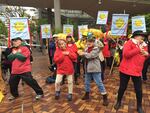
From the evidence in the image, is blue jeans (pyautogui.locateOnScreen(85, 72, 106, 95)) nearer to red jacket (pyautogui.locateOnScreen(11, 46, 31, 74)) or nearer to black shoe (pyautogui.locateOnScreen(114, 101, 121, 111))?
black shoe (pyautogui.locateOnScreen(114, 101, 121, 111))

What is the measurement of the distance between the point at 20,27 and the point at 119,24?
3649mm

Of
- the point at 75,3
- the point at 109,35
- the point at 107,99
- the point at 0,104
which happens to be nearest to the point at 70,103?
the point at 107,99

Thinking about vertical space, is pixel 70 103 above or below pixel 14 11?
below

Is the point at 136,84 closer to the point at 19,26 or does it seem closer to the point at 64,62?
the point at 64,62

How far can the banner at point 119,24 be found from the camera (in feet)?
30.6

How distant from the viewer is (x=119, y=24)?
9.38 metres

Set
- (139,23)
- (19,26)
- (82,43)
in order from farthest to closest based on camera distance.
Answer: (139,23) → (82,43) → (19,26)

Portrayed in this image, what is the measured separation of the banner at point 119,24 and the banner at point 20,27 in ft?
11.0

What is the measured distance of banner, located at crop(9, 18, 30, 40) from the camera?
715 cm

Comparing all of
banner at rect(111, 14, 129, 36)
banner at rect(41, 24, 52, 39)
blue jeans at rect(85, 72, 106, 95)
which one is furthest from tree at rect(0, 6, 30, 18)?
blue jeans at rect(85, 72, 106, 95)

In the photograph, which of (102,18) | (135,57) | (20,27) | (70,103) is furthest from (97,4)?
(135,57)

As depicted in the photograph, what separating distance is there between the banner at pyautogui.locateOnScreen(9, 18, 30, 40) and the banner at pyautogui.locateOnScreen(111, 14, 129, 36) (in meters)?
3.37

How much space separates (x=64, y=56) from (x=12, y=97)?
167 cm

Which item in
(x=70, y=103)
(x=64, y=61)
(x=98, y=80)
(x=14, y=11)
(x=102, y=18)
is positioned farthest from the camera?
(x=14, y=11)
